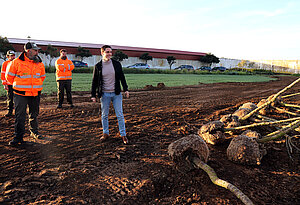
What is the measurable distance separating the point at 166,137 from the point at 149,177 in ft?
5.39

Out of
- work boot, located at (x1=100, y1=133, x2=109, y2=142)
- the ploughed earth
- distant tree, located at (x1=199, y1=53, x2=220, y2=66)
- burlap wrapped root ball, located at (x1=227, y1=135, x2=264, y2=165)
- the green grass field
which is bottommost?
the ploughed earth

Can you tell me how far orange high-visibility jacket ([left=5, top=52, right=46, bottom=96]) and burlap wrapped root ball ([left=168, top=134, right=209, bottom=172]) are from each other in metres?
3.22

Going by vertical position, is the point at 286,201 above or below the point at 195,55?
below

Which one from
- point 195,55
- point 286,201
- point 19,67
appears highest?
point 195,55

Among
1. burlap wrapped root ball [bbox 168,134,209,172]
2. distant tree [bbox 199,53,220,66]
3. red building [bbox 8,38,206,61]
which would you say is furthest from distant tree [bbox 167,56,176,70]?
burlap wrapped root ball [bbox 168,134,209,172]

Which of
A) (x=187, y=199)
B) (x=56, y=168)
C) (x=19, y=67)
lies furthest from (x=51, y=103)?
(x=187, y=199)

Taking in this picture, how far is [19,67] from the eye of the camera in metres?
3.95

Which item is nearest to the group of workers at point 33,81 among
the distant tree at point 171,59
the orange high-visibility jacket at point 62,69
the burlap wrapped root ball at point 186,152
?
the burlap wrapped root ball at point 186,152

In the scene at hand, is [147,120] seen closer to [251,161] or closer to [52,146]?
[52,146]

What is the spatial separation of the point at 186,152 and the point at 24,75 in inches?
139

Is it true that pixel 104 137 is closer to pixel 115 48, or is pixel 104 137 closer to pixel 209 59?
pixel 115 48

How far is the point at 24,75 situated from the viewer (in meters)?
4.02

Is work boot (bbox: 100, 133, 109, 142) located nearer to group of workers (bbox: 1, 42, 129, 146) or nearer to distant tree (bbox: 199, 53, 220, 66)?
group of workers (bbox: 1, 42, 129, 146)

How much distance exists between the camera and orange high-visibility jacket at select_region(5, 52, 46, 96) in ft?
13.0
